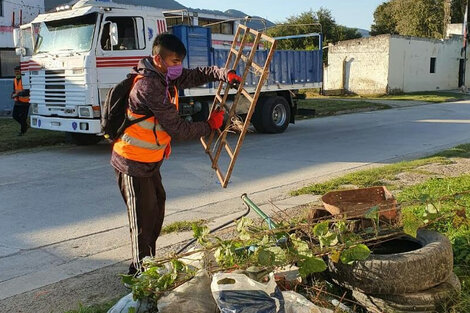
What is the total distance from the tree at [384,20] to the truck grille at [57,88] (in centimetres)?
4246

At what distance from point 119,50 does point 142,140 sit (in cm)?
715

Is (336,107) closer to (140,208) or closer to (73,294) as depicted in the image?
(140,208)

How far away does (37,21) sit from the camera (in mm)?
11078

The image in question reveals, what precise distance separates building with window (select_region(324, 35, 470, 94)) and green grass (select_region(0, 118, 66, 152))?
21.0 meters

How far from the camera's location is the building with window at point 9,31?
17609 millimetres

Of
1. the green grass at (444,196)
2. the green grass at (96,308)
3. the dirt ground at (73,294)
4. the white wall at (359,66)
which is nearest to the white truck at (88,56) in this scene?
the green grass at (444,196)

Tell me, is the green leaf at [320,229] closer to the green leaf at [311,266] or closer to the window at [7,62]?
the green leaf at [311,266]

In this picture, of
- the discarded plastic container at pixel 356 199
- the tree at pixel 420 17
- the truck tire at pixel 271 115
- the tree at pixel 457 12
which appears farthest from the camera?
the tree at pixel 457 12

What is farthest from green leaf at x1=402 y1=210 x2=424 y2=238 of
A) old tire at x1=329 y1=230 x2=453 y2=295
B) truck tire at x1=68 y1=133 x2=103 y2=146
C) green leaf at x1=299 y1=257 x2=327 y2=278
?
truck tire at x1=68 y1=133 x2=103 y2=146

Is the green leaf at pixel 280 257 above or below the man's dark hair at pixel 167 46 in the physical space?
below

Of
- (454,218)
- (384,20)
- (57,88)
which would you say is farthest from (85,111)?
(384,20)

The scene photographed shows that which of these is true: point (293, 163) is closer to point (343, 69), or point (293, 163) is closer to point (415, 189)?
point (415, 189)

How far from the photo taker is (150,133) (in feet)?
12.0

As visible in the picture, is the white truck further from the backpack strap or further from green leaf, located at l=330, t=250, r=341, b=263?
green leaf, located at l=330, t=250, r=341, b=263
